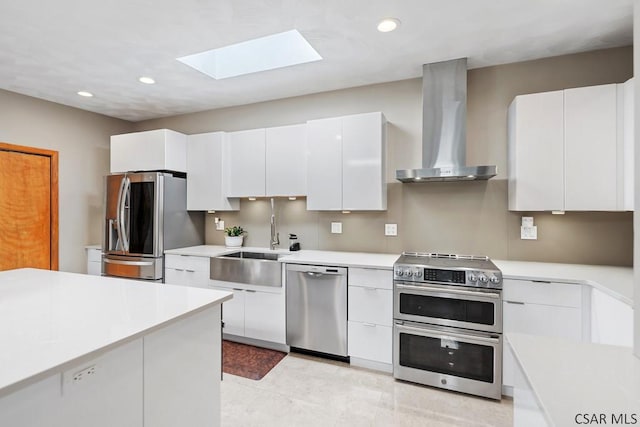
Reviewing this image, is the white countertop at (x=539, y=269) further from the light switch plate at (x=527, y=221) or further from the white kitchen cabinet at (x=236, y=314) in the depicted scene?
the white kitchen cabinet at (x=236, y=314)

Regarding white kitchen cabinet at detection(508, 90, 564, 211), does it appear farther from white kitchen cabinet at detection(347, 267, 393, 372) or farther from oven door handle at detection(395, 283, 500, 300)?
white kitchen cabinet at detection(347, 267, 393, 372)

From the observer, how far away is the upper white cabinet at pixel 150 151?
11.8 feet

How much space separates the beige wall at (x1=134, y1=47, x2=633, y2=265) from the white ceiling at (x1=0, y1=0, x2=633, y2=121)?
0.15 metres

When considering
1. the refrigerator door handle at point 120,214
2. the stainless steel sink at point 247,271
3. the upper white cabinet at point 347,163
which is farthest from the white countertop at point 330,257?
the refrigerator door handle at point 120,214

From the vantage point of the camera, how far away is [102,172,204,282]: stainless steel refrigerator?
3.43 metres

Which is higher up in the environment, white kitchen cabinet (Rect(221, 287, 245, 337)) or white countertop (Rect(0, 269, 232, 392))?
white countertop (Rect(0, 269, 232, 392))

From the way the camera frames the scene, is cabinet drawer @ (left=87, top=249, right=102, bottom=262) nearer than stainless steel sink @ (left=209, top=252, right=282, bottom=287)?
No

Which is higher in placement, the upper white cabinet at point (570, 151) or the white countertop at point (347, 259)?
the upper white cabinet at point (570, 151)

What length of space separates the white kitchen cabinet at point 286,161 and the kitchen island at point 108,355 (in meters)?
1.83

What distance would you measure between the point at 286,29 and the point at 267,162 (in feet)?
4.74

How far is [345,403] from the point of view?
2.19 metres

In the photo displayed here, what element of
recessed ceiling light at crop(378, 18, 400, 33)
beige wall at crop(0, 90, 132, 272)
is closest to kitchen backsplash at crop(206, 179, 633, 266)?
recessed ceiling light at crop(378, 18, 400, 33)

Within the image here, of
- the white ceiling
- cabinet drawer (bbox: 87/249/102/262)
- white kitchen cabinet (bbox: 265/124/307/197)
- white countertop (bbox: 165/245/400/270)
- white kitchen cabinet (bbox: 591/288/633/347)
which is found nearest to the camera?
white kitchen cabinet (bbox: 591/288/633/347)

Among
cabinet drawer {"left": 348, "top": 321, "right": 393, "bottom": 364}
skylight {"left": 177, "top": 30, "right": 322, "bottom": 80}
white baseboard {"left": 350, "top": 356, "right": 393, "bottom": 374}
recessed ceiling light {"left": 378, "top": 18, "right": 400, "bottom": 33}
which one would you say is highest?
skylight {"left": 177, "top": 30, "right": 322, "bottom": 80}
